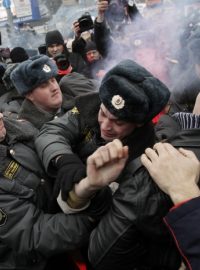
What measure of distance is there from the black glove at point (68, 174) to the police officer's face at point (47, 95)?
1317 mm

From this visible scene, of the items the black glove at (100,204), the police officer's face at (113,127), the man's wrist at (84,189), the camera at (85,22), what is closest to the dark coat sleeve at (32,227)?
the black glove at (100,204)

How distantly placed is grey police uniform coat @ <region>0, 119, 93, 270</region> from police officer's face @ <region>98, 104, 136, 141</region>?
44 cm

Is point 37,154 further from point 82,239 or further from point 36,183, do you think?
point 82,239

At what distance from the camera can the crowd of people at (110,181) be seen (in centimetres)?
127

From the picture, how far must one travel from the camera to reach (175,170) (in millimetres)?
1229

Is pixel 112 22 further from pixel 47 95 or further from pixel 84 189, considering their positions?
pixel 84 189

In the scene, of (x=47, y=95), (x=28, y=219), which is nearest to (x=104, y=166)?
(x=28, y=219)

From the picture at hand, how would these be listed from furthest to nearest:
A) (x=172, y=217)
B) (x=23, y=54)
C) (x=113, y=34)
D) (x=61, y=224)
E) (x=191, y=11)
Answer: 1. (x=23, y=54)
2. (x=191, y=11)
3. (x=113, y=34)
4. (x=61, y=224)
5. (x=172, y=217)

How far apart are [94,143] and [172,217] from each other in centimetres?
88

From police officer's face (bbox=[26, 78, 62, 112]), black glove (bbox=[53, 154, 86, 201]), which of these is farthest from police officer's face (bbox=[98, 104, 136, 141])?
police officer's face (bbox=[26, 78, 62, 112])

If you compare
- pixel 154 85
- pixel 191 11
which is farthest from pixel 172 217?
pixel 191 11

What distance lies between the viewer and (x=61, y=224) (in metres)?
1.69

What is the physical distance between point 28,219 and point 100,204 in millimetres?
472

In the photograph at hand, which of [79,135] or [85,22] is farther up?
[85,22]
